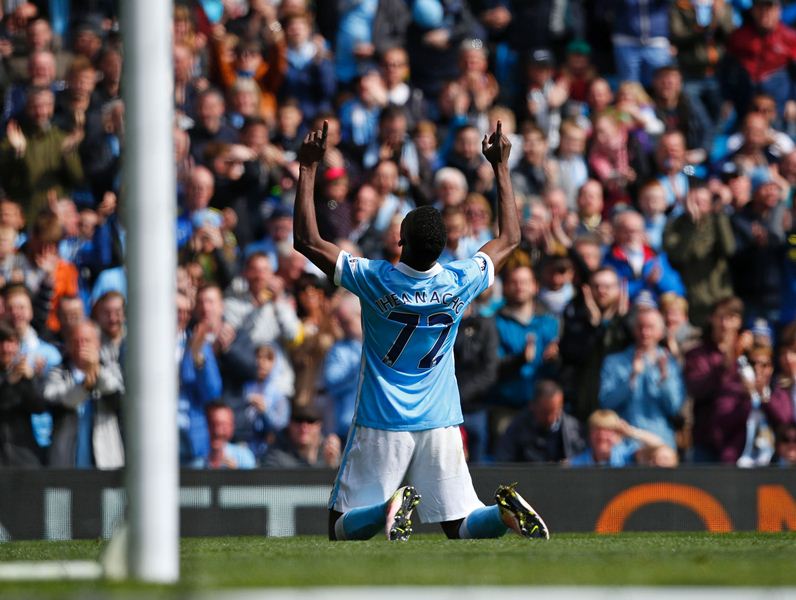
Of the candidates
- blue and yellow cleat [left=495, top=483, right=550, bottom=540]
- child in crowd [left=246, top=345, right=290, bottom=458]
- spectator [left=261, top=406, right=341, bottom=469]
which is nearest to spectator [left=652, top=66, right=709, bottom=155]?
child in crowd [left=246, top=345, right=290, bottom=458]

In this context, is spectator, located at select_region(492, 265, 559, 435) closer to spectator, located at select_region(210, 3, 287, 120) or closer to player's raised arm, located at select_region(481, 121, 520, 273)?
spectator, located at select_region(210, 3, 287, 120)

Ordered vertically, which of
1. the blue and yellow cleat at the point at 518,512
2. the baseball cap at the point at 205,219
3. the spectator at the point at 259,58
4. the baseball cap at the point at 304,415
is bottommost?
the blue and yellow cleat at the point at 518,512

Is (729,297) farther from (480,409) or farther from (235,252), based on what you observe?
(235,252)

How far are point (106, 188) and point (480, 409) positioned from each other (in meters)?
3.72

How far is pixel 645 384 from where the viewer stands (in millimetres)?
12734

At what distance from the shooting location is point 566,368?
12922 mm

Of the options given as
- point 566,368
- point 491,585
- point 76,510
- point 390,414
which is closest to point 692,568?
point 491,585

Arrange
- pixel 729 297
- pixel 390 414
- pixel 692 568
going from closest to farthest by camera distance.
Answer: pixel 692 568
pixel 390 414
pixel 729 297

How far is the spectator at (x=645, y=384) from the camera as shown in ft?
41.8

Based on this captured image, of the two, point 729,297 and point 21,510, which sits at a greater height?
point 729,297

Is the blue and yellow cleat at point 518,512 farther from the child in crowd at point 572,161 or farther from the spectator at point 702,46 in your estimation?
the spectator at point 702,46

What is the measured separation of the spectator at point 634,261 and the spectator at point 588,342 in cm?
71

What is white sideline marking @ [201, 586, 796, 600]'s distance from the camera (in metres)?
5.48

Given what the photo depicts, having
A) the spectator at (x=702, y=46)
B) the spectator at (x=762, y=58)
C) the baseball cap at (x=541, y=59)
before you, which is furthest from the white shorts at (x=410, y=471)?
the spectator at (x=762, y=58)
